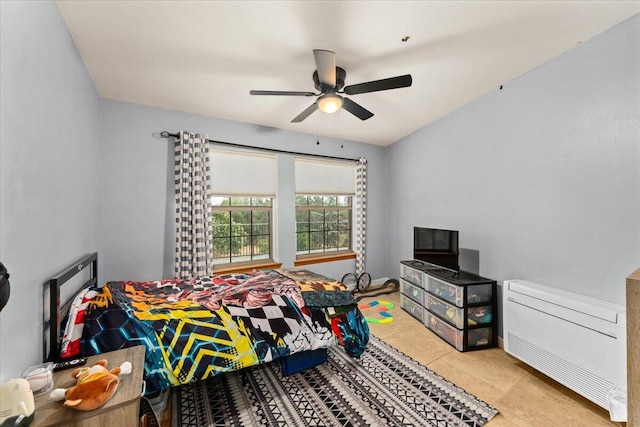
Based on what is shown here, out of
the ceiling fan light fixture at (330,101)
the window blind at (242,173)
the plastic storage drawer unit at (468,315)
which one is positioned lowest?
the plastic storage drawer unit at (468,315)

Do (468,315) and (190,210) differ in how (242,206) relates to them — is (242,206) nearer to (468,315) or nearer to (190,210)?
(190,210)

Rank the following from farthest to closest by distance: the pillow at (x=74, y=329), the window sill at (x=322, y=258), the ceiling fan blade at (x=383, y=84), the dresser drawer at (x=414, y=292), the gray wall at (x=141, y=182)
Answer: the window sill at (x=322, y=258)
the dresser drawer at (x=414, y=292)
the gray wall at (x=141, y=182)
the ceiling fan blade at (x=383, y=84)
the pillow at (x=74, y=329)

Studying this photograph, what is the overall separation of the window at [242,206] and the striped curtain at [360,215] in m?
1.47

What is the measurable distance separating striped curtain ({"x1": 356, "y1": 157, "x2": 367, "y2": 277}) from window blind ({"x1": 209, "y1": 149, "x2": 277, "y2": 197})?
1473 mm

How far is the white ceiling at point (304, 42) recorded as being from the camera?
177 cm

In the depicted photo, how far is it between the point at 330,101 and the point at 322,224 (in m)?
2.52

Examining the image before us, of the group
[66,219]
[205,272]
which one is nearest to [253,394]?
[205,272]

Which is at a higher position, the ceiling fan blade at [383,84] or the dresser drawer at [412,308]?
the ceiling fan blade at [383,84]

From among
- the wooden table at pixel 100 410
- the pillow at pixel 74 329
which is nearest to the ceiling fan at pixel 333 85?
the pillow at pixel 74 329

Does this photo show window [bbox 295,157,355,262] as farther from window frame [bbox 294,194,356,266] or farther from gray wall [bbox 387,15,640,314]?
gray wall [bbox 387,15,640,314]

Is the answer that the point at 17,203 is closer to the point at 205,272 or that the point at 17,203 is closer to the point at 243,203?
the point at 205,272

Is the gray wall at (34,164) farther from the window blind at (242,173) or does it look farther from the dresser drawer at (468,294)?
the dresser drawer at (468,294)

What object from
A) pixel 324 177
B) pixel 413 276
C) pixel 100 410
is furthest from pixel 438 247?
pixel 100 410

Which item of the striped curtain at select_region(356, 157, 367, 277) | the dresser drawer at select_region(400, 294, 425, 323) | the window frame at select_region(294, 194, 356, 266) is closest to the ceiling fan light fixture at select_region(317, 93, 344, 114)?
the window frame at select_region(294, 194, 356, 266)
